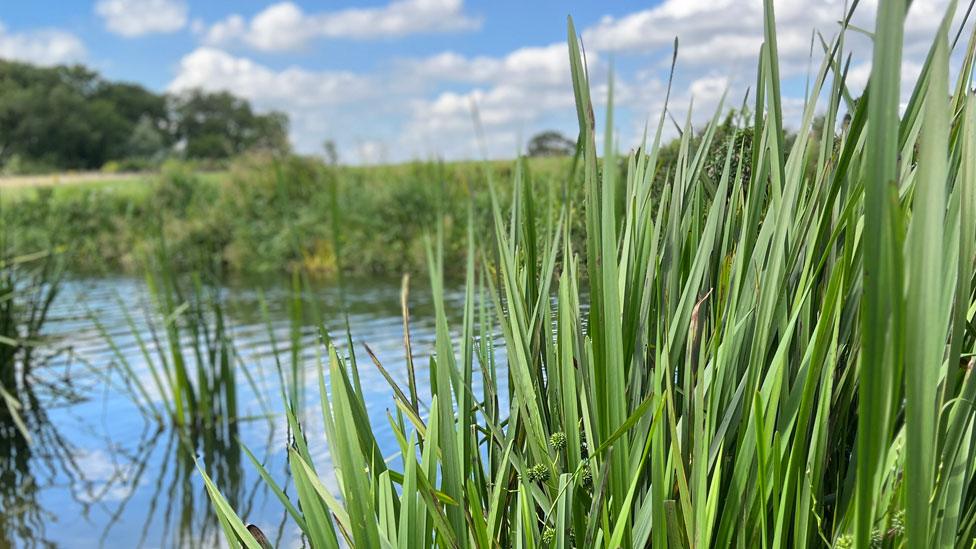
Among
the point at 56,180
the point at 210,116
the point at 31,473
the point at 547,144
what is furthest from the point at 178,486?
the point at 210,116

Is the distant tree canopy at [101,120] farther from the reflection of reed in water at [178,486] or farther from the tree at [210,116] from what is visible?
the reflection of reed in water at [178,486]

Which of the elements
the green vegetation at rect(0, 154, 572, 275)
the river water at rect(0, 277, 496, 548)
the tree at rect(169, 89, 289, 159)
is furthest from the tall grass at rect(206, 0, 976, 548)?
the tree at rect(169, 89, 289, 159)

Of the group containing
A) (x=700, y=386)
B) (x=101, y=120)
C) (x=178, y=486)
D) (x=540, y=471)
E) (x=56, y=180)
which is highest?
(x=101, y=120)

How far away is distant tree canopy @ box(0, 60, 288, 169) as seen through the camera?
58125mm

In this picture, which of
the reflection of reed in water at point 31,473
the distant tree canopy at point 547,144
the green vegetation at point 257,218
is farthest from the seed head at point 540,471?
the green vegetation at point 257,218

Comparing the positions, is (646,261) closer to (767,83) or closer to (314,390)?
(767,83)

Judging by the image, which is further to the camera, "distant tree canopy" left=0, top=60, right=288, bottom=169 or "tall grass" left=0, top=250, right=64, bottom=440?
"distant tree canopy" left=0, top=60, right=288, bottom=169

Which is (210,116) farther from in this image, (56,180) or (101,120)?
(56,180)

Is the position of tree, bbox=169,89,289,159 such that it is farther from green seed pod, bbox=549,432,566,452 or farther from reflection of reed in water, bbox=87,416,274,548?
green seed pod, bbox=549,432,566,452

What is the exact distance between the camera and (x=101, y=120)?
60438 mm

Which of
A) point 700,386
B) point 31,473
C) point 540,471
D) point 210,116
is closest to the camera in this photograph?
point 700,386

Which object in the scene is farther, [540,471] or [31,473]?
[31,473]

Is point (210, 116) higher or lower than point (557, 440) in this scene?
higher

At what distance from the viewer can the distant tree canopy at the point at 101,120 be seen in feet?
191
